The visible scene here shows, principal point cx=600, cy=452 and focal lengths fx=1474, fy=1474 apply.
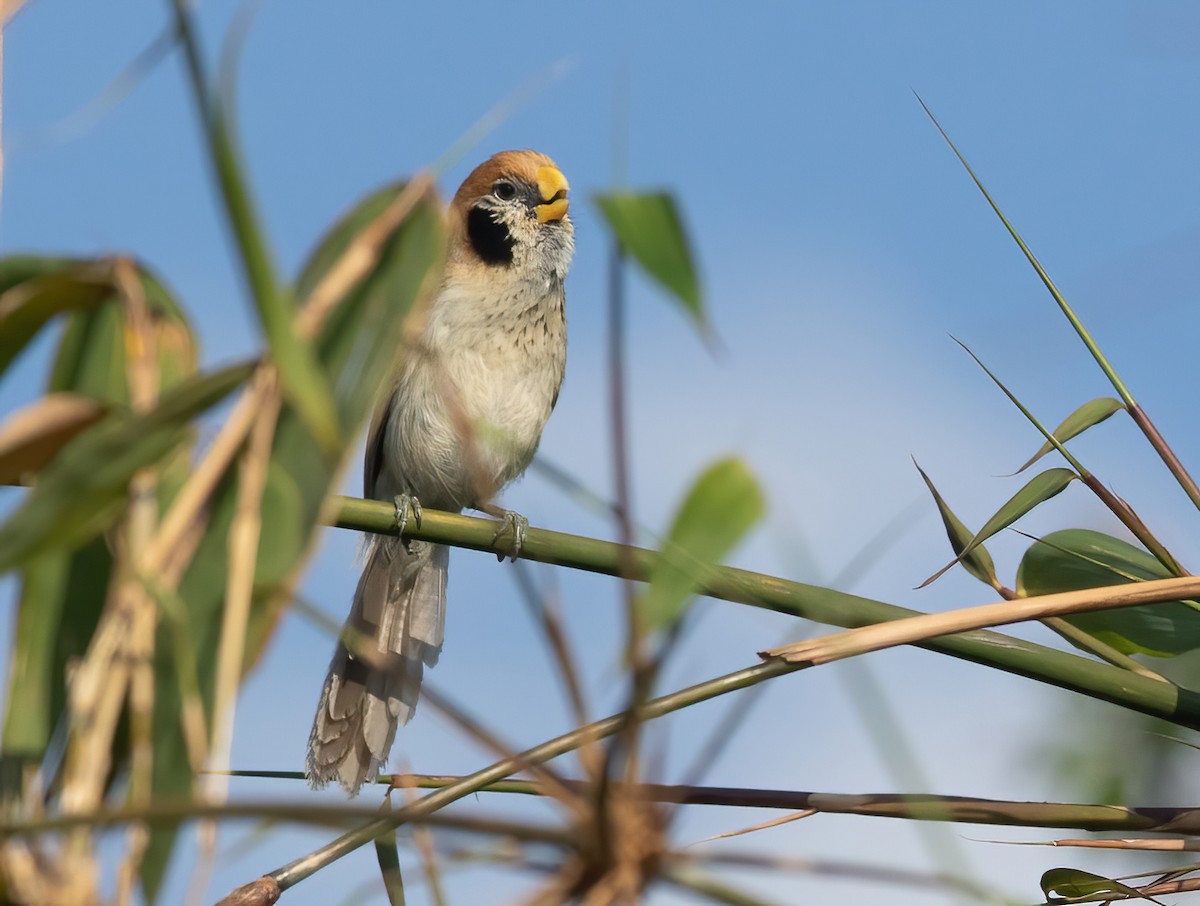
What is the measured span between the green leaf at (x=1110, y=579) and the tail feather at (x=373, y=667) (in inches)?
52.8

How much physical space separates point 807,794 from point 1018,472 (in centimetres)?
57

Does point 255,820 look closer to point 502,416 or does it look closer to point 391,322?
point 391,322

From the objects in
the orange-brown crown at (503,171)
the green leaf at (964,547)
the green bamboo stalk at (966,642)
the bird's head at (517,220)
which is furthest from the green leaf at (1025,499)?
the orange-brown crown at (503,171)

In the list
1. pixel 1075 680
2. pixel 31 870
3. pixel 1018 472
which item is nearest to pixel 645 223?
pixel 31 870

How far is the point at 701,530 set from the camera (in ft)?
2.78

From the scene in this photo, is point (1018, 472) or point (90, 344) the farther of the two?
point (1018, 472)

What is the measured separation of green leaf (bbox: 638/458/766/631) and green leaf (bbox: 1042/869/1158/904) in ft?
2.80

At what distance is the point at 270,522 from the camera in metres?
1.02

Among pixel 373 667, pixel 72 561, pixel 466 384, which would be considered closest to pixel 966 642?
pixel 72 561

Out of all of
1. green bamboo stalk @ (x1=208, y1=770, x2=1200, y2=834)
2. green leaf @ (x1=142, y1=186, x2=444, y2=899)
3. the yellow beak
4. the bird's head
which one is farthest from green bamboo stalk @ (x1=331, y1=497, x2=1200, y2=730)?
the yellow beak

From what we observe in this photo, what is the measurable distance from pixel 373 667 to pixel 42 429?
6.99ft

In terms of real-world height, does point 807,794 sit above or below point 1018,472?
below

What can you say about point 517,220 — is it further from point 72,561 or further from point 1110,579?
point 72,561

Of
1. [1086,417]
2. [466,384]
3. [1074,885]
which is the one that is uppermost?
[466,384]
